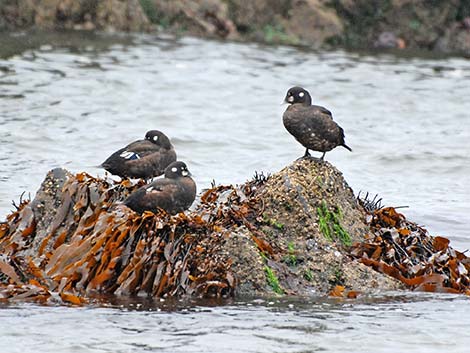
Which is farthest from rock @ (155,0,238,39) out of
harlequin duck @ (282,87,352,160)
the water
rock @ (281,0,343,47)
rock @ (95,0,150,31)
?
the water

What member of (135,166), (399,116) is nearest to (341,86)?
(399,116)

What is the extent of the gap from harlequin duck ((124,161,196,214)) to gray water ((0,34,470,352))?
89 cm

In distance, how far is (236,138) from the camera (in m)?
14.6

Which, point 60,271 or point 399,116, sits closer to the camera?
point 60,271

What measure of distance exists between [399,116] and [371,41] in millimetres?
7597

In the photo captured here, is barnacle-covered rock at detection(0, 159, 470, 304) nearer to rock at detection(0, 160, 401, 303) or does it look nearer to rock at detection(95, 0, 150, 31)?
rock at detection(0, 160, 401, 303)

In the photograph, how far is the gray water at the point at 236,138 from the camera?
245 inches

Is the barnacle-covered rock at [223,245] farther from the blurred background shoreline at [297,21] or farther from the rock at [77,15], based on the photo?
the blurred background shoreline at [297,21]

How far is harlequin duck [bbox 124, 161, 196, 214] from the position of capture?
7332mm

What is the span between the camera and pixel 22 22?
21.4m

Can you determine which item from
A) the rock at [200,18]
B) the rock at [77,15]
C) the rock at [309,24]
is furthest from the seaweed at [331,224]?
the rock at [309,24]

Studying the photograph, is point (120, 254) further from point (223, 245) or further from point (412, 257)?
point (412, 257)

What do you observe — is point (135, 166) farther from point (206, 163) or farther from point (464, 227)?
point (206, 163)

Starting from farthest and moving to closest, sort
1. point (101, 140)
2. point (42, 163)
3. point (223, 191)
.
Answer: point (101, 140)
point (42, 163)
point (223, 191)
